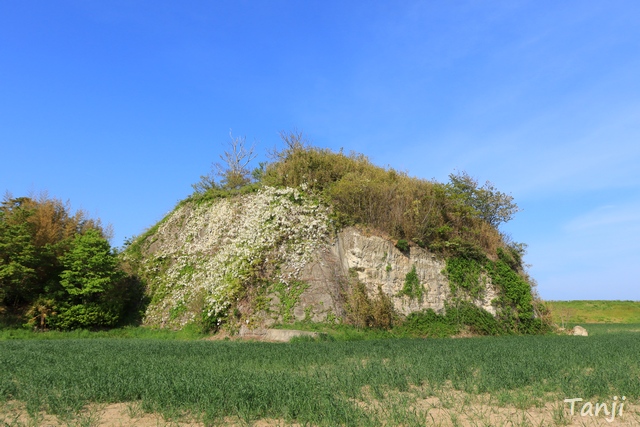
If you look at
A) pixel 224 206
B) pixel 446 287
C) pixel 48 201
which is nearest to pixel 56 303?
pixel 48 201

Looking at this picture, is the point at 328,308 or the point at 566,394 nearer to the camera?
the point at 566,394

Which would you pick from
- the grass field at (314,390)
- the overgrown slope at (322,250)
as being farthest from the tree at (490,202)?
the grass field at (314,390)

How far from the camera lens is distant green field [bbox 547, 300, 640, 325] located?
5231cm

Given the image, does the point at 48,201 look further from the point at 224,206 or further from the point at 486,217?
the point at 486,217

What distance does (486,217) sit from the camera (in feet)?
103

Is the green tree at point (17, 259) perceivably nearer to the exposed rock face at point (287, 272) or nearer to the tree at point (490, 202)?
the exposed rock face at point (287, 272)

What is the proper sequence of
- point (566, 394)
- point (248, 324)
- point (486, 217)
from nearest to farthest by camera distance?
point (566, 394)
point (248, 324)
point (486, 217)

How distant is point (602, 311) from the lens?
58.8 meters

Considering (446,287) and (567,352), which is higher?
(446,287)

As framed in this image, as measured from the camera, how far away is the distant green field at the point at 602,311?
52.3 metres

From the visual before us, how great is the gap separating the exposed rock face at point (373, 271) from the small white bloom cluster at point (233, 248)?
3.08 feet

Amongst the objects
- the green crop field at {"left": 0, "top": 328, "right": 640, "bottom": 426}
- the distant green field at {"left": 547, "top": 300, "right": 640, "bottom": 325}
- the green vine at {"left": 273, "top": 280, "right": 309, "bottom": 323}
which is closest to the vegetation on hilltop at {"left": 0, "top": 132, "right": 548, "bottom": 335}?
the green vine at {"left": 273, "top": 280, "right": 309, "bottom": 323}

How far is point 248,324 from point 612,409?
1607 cm

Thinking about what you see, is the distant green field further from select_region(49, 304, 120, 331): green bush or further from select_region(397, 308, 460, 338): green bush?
select_region(49, 304, 120, 331): green bush
